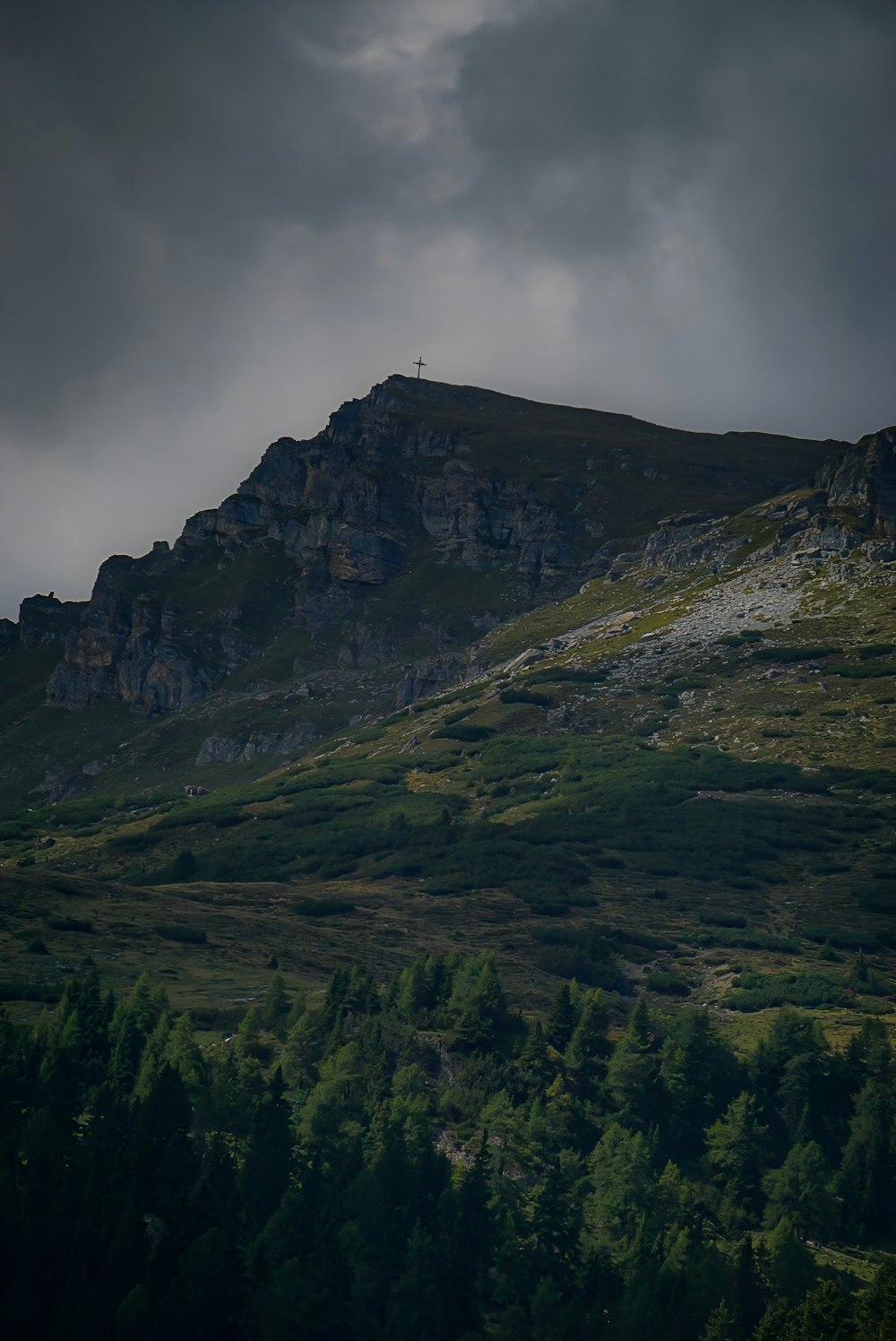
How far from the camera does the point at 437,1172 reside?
223 feet

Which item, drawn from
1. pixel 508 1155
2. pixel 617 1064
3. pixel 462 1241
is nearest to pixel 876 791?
pixel 617 1064

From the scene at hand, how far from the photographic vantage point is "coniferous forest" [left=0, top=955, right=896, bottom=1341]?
2234 inches

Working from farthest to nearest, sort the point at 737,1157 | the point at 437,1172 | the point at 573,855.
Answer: the point at 573,855
the point at 737,1157
the point at 437,1172

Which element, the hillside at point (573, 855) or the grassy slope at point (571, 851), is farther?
the grassy slope at point (571, 851)

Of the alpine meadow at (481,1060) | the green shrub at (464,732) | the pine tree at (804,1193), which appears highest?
the green shrub at (464,732)

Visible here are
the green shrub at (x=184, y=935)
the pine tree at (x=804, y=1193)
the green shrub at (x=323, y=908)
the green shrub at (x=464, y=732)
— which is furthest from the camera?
the green shrub at (x=464, y=732)

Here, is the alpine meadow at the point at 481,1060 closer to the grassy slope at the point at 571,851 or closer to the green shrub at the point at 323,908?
the green shrub at the point at 323,908

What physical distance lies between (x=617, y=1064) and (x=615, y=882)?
56890mm

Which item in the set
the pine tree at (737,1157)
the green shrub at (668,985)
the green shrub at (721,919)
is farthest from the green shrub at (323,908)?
the pine tree at (737,1157)

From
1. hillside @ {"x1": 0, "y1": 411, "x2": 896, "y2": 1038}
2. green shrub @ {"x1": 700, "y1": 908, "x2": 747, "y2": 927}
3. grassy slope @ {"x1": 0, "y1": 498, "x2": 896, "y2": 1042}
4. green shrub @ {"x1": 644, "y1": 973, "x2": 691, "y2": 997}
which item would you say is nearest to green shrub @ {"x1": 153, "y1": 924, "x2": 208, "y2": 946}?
hillside @ {"x1": 0, "y1": 411, "x2": 896, "y2": 1038}

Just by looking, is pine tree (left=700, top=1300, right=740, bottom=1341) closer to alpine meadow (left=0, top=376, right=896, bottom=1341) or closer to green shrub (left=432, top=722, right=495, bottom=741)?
alpine meadow (left=0, top=376, right=896, bottom=1341)

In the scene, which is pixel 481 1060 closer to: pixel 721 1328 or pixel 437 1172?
pixel 437 1172

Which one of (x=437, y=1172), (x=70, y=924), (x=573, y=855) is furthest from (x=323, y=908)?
(x=437, y=1172)

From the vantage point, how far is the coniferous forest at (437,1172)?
56.8m
